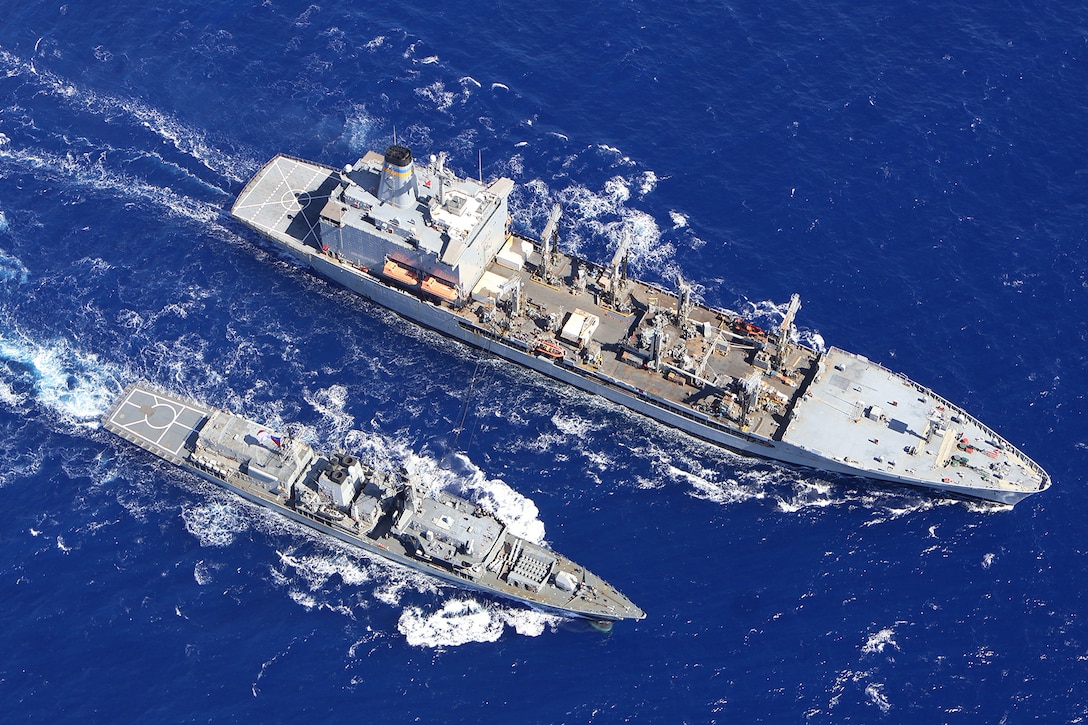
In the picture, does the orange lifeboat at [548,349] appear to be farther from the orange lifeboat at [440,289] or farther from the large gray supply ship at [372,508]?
the large gray supply ship at [372,508]

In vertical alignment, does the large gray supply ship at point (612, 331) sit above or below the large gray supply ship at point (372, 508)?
above

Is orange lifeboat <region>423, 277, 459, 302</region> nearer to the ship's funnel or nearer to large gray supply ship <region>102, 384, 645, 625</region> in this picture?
the ship's funnel

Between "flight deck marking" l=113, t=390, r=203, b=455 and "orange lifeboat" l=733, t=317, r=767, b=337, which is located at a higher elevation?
"orange lifeboat" l=733, t=317, r=767, b=337

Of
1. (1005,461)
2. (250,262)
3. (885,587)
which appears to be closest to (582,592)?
(885,587)

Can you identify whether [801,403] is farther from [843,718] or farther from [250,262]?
[250,262]

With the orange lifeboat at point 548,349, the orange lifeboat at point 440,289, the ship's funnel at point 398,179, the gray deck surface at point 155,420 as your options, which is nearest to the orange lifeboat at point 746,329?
the orange lifeboat at point 548,349

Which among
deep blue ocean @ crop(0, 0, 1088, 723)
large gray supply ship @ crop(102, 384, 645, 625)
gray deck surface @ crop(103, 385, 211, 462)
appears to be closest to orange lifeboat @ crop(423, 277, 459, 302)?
deep blue ocean @ crop(0, 0, 1088, 723)
